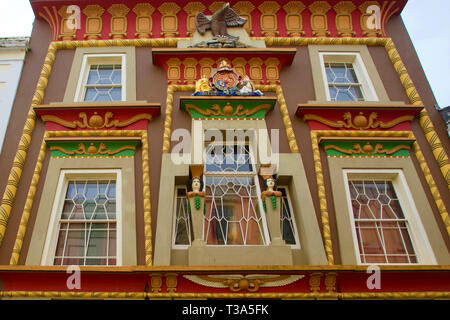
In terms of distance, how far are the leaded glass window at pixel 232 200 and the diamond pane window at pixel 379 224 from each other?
69.3 inches

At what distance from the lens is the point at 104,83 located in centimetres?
950

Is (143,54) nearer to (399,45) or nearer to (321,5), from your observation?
(321,5)

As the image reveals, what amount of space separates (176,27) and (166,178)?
14.5 feet

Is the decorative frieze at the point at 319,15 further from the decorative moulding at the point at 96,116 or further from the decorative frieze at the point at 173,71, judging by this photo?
the decorative moulding at the point at 96,116

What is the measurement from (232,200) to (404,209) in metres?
3.15

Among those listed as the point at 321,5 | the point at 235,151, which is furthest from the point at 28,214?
the point at 321,5

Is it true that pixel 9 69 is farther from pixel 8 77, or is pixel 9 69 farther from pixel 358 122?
pixel 358 122

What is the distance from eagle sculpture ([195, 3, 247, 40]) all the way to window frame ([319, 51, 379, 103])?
2.16m

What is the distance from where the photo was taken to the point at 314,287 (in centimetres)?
650

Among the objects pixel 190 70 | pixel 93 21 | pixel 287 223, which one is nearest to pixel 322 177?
pixel 287 223

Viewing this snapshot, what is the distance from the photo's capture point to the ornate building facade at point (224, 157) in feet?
21.5

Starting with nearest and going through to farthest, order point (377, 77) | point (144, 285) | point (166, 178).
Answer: point (144, 285) < point (166, 178) < point (377, 77)

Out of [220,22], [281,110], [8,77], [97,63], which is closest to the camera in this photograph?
[281,110]

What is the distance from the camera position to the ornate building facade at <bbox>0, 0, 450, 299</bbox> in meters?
6.57
